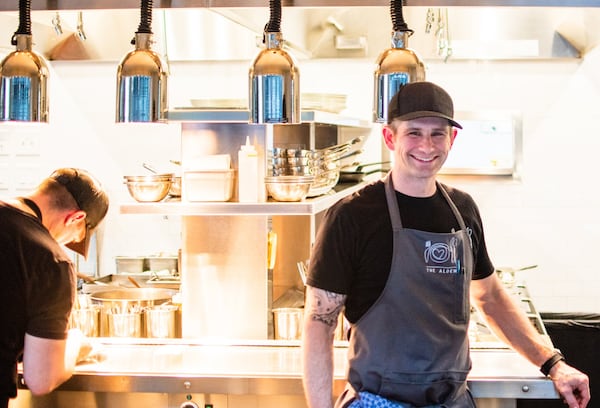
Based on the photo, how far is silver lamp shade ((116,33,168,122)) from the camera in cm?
260

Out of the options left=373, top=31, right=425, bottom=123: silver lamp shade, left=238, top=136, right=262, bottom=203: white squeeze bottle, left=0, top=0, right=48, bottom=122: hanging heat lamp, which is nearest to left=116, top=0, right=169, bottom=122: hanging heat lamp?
left=0, top=0, right=48, bottom=122: hanging heat lamp

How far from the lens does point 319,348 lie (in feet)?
9.07

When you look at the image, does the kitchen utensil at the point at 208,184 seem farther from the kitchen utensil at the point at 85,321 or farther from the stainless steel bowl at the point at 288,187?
the kitchen utensil at the point at 85,321

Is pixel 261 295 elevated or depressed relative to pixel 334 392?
elevated

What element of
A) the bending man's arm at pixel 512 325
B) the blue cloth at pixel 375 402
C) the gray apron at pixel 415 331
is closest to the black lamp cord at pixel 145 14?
the gray apron at pixel 415 331

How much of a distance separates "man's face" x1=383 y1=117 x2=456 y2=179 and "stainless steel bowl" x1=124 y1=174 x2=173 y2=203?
1212 millimetres

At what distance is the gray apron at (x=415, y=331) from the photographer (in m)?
2.78

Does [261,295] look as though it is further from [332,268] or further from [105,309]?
[332,268]

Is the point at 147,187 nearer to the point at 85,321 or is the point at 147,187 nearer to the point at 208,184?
the point at 208,184

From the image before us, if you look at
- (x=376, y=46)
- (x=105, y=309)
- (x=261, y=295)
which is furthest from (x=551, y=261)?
(x=105, y=309)

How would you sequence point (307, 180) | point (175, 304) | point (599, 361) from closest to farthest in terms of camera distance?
point (307, 180) < point (175, 304) < point (599, 361)

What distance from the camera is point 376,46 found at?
654 centimetres

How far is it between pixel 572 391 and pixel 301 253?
85.9 inches

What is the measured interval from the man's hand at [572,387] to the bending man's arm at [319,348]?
0.83 m
